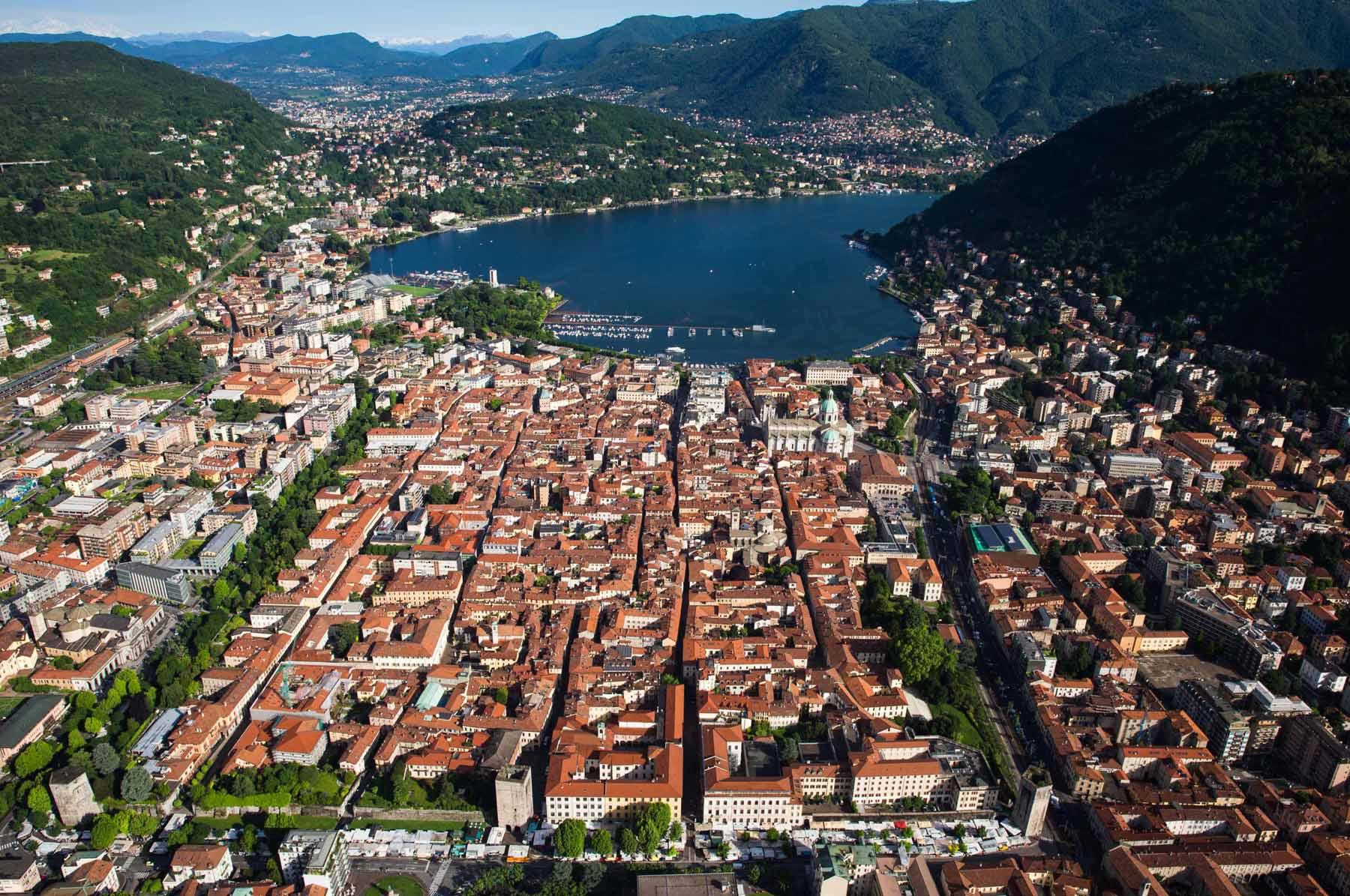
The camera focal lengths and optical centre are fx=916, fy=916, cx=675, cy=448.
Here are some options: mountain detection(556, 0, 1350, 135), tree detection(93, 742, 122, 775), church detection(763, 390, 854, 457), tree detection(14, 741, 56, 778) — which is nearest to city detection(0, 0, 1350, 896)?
tree detection(14, 741, 56, 778)

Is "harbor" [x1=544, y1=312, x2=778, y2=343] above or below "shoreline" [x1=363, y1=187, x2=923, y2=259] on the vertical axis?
below

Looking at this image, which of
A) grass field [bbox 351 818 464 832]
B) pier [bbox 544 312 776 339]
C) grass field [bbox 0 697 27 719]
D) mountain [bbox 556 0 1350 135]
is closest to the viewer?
grass field [bbox 351 818 464 832]

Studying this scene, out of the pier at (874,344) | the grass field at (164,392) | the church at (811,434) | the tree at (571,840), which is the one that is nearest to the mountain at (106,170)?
the grass field at (164,392)

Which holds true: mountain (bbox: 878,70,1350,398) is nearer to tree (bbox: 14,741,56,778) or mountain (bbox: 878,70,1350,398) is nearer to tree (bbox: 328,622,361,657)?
tree (bbox: 328,622,361,657)

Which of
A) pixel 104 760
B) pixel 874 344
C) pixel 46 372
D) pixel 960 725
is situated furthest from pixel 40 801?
pixel 874 344

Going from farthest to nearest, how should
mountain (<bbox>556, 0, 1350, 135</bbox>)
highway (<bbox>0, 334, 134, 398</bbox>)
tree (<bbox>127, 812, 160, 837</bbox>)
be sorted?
mountain (<bbox>556, 0, 1350, 135</bbox>) < highway (<bbox>0, 334, 134, 398</bbox>) < tree (<bbox>127, 812, 160, 837</bbox>)

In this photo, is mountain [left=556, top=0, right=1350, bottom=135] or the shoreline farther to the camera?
mountain [left=556, top=0, right=1350, bottom=135]
